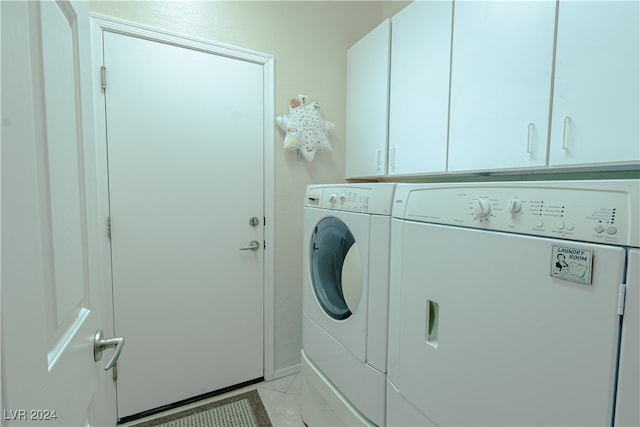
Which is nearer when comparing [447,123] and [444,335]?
[444,335]

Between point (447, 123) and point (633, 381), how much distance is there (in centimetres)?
115

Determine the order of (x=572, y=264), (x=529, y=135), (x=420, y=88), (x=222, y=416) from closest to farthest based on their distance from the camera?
Result: (x=572, y=264) < (x=529, y=135) < (x=420, y=88) < (x=222, y=416)

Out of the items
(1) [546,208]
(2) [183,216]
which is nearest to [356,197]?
(1) [546,208]

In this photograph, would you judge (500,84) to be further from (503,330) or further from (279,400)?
(279,400)

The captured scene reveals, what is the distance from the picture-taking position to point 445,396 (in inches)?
34.0

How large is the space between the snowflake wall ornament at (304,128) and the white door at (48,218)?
1214 millimetres

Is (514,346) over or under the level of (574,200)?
under

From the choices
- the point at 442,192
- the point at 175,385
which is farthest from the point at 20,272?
the point at 175,385

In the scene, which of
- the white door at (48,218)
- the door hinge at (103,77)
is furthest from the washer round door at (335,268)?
the door hinge at (103,77)

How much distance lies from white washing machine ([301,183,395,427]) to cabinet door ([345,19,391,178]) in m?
0.59

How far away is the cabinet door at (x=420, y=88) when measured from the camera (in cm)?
143

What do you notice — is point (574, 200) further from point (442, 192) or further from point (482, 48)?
point (482, 48)

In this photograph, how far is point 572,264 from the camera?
61cm

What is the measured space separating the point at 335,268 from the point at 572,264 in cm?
95
